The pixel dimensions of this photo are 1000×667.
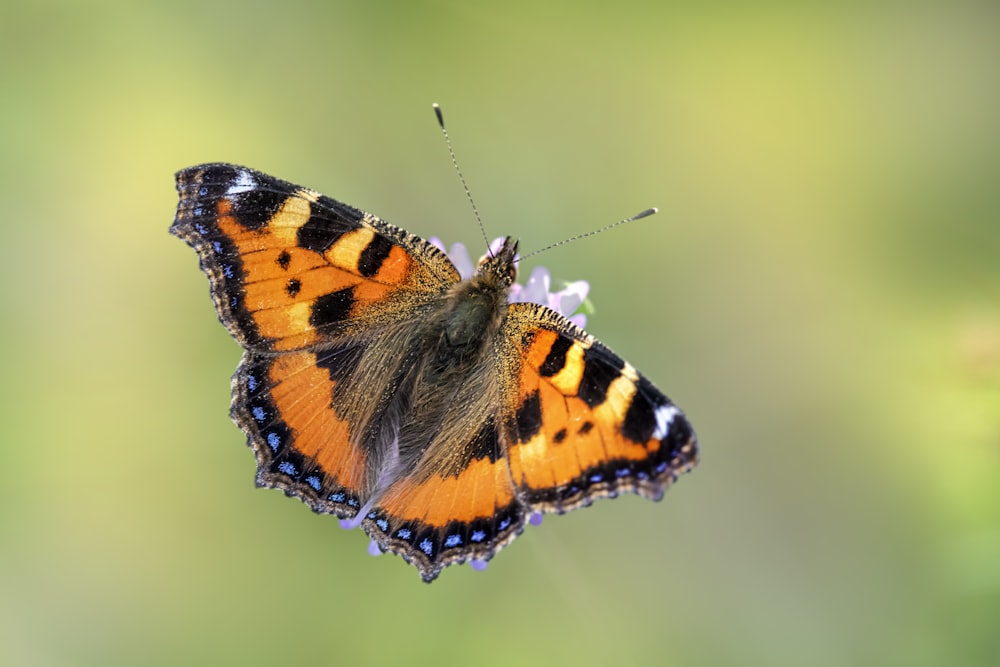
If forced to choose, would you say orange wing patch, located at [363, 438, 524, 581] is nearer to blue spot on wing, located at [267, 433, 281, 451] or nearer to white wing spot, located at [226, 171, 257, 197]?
blue spot on wing, located at [267, 433, 281, 451]

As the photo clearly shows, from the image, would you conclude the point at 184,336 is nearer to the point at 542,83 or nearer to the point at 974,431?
the point at 542,83

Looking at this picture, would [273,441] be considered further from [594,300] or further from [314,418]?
[594,300]

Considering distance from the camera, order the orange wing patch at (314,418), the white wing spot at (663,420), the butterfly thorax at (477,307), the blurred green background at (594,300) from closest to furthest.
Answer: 1. the white wing spot at (663,420)
2. the orange wing patch at (314,418)
3. the butterfly thorax at (477,307)
4. the blurred green background at (594,300)

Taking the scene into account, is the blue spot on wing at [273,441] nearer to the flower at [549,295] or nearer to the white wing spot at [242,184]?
the white wing spot at [242,184]

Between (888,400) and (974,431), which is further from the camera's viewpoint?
(888,400)

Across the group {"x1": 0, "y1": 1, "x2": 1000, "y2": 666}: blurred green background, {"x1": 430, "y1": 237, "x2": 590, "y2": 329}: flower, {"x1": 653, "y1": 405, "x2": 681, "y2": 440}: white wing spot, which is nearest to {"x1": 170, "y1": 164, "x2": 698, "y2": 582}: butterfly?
{"x1": 653, "y1": 405, "x2": 681, "y2": 440}: white wing spot

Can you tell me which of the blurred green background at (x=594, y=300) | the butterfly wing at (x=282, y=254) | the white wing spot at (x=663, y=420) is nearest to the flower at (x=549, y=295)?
the butterfly wing at (x=282, y=254)

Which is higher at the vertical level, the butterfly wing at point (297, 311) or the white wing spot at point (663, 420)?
the butterfly wing at point (297, 311)

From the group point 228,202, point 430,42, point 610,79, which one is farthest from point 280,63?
point 228,202
